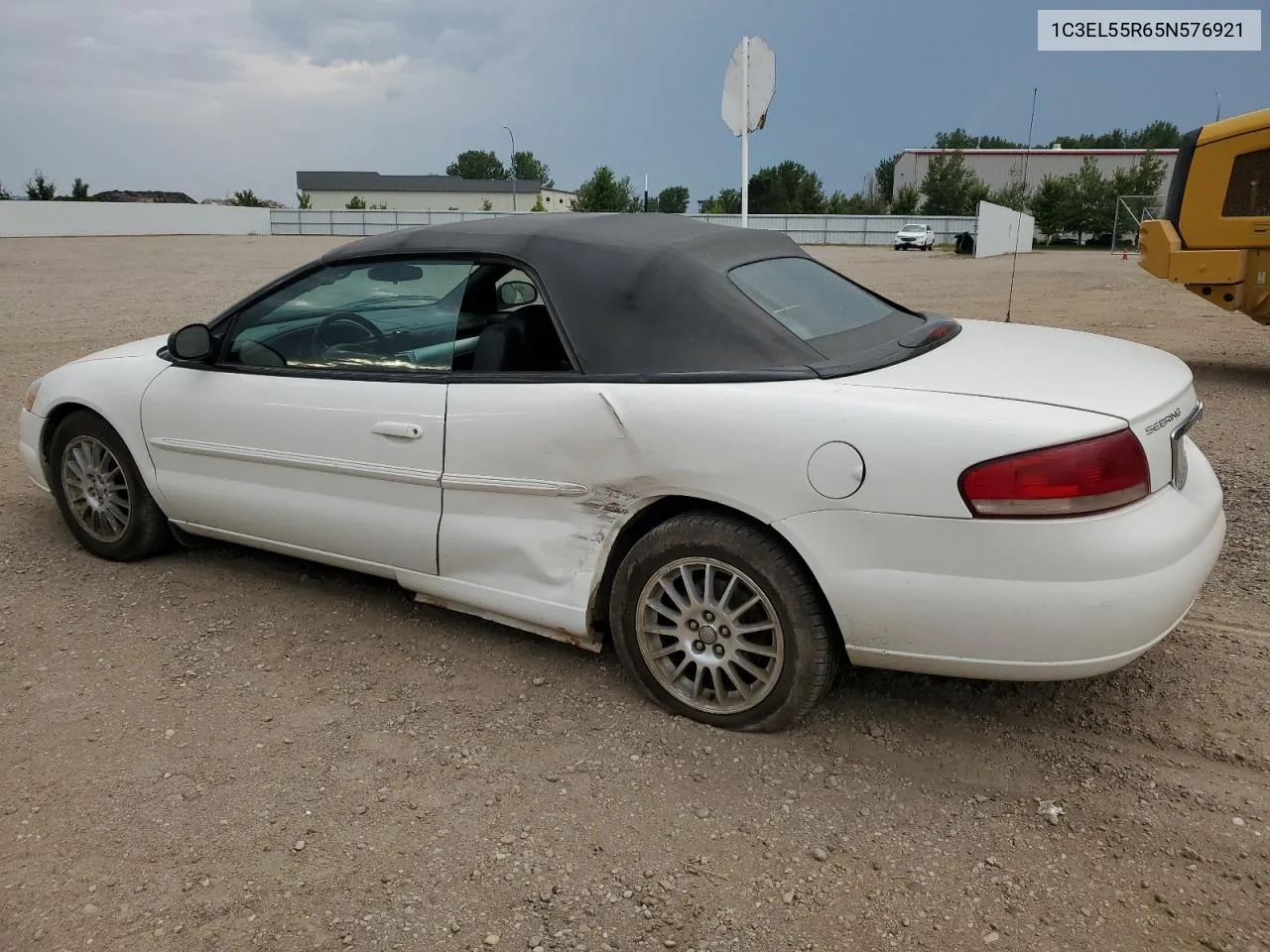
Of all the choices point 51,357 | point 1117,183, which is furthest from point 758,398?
point 1117,183

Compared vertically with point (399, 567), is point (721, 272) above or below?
above

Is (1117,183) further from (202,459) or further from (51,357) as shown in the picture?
(202,459)

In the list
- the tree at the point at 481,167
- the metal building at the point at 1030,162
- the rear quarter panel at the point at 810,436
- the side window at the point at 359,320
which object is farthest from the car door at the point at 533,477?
the tree at the point at 481,167

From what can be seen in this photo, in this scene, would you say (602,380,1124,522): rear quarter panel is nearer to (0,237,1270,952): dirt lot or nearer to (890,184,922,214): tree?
(0,237,1270,952): dirt lot

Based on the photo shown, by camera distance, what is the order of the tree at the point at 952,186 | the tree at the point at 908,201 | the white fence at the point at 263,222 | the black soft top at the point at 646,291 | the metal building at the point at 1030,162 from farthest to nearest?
the tree at the point at 908,201, the tree at the point at 952,186, the metal building at the point at 1030,162, the white fence at the point at 263,222, the black soft top at the point at 646,291

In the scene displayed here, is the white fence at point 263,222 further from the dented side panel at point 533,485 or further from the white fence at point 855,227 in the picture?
the dented side panel at point 533,485

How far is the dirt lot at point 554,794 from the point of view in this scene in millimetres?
2404

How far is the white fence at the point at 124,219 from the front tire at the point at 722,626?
5360 cm

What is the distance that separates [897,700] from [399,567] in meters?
1.83

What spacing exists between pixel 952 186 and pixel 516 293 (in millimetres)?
67688

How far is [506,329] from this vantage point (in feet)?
11.4

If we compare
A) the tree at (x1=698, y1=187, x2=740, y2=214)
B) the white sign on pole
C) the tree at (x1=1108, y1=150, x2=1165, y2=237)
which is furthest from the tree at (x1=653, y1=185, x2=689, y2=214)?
the white sign on pole

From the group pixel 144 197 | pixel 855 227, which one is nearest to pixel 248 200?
pixel 144 197

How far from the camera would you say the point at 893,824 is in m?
2.74
